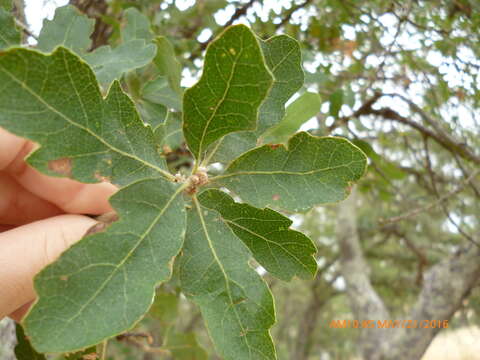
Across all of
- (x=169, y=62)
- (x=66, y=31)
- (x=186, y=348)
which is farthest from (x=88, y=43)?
(x=186, y=348)

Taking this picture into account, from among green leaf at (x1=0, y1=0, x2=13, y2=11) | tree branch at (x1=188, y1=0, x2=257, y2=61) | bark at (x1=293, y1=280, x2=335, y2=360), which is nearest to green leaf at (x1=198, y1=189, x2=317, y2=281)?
green leaf at (x1=0, y1=0, x2=13, y2=11)

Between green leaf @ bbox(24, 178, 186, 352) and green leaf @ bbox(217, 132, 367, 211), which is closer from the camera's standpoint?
green leaf @ bbox(24, 178, 186, 352)

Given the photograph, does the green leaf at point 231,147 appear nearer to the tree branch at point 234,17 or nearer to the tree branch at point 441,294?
the tree branch at point 234,17

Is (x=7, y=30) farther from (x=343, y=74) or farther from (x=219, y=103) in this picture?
(x=343, y=74)

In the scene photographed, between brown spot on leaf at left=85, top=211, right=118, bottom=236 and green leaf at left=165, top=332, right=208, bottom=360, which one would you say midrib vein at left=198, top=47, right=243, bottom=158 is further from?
green leaf at left=165, top=332, right=208, bottom=360

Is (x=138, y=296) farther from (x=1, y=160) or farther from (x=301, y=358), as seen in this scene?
(x=301, y=358)

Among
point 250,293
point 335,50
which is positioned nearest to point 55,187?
point 250,293
